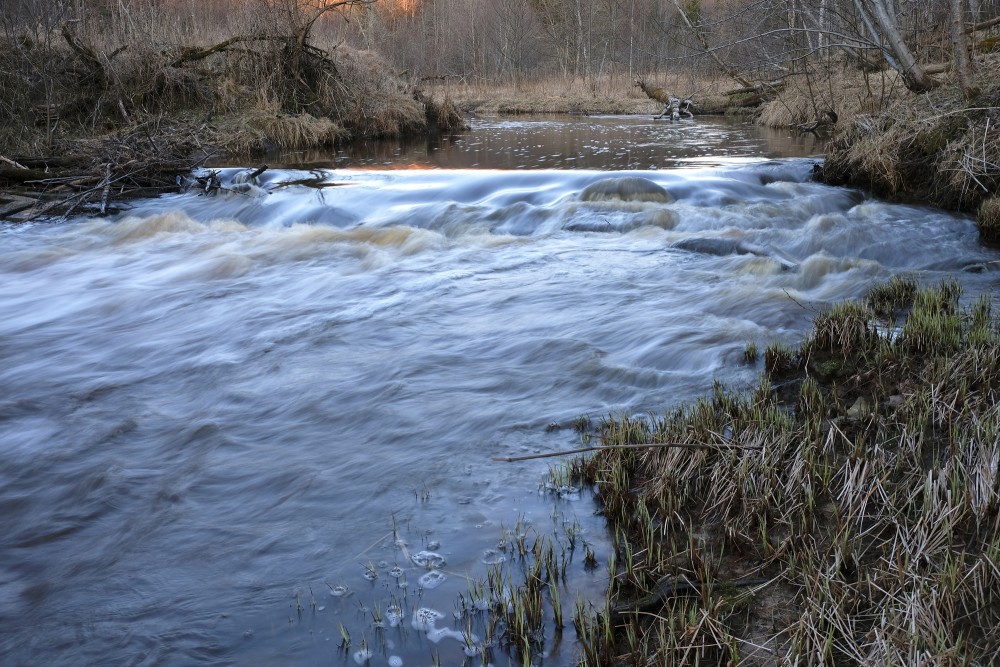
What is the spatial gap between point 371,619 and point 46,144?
13533 mm

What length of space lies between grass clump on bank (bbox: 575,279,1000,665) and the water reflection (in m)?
10.1

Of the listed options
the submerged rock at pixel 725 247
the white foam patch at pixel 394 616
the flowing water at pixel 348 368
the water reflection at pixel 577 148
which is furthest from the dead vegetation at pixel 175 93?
the white foam patch at pixel 394 616

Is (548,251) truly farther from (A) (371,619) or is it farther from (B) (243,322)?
(A) (371,619)

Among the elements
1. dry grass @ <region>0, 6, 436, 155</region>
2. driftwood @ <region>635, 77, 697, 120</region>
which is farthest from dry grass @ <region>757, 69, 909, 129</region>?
dry grass @ <region>0, 6, 436, 155</region>

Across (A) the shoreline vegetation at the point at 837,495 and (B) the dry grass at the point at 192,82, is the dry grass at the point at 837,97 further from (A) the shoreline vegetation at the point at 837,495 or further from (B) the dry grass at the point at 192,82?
(B) the dry grass at the point at 192,82

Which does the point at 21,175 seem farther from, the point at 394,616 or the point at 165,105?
the point at 394,616

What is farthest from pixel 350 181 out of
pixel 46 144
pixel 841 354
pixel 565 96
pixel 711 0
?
pixel 711 0

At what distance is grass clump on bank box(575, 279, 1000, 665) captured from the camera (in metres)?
2.29

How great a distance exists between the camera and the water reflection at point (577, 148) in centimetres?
1450

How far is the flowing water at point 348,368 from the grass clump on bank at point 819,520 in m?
0.26

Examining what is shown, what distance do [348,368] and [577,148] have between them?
40.2ft

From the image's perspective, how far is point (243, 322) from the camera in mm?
6676

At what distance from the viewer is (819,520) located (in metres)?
2.87

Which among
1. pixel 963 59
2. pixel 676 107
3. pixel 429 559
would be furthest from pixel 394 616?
pixel 676 107
